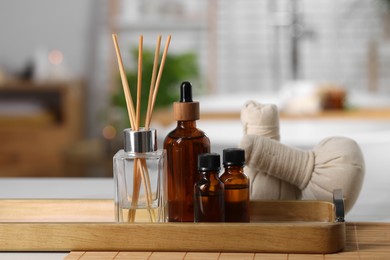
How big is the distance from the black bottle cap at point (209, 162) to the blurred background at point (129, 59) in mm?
4465

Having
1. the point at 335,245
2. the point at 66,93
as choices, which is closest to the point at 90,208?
the point at 335,245

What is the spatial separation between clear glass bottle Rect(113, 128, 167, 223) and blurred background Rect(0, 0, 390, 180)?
441 cm

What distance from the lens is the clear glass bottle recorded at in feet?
3.77

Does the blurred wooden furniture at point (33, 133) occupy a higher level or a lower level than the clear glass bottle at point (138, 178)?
lower

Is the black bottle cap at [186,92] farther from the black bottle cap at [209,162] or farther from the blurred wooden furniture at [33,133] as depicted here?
the blurred wooden furniture at [33,133]

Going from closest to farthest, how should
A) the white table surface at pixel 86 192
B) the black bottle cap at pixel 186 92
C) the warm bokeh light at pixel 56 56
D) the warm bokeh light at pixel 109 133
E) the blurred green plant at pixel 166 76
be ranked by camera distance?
the black bottle cap at pixel 186 92, the white table surface at pixel 86 192, the warm bokeh light at pixel 109 133, the blurred green plant at pixel 166 76, the warm bokeh light at pixel 56 56

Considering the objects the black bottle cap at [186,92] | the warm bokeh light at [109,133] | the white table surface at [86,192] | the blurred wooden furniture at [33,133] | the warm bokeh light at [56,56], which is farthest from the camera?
the warm bokeh light at [56,56]

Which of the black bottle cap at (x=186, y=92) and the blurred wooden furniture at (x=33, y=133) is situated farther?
the blurred wooden furniture at (x=33, y=133)

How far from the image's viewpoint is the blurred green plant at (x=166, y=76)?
5.70 m

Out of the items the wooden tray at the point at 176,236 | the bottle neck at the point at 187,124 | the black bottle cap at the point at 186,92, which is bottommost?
the wooden tray at the point at 176,236

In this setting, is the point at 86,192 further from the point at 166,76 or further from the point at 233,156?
the point at 166,76

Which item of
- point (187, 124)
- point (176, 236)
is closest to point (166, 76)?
point (187, 124)

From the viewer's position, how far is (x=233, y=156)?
3.69 ft

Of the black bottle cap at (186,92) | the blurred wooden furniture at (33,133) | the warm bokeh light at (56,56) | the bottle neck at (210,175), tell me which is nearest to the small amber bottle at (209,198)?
the bottle neck at (210,175)
